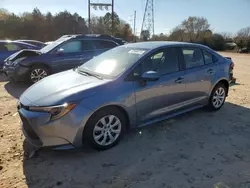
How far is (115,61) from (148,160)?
175cm

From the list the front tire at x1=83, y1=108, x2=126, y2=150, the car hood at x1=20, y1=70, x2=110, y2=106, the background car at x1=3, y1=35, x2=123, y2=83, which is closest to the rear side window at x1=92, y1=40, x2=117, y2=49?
the background car at x1=3, y1=35, x2=123, y2=83

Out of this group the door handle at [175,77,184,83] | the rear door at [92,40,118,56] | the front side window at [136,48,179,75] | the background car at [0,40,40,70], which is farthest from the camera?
the background car at [0,40,40,70]

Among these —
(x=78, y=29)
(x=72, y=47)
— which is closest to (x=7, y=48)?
(x=72, y=47)

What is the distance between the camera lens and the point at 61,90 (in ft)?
10.9

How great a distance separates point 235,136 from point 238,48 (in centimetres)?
3521

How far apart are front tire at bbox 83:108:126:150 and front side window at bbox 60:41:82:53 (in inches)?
195

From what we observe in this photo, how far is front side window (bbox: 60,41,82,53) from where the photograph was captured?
7761mm

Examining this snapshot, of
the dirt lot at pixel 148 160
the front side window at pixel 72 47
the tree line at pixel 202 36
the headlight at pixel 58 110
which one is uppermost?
the tree line at pixel 202 36

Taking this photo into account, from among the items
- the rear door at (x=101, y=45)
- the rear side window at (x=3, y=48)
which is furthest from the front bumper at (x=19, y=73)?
the rear side window at (x=3, y=48)

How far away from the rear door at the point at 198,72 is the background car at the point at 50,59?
4.33 meters

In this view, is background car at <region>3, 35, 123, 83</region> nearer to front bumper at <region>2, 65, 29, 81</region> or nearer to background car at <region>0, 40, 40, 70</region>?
front bumper at <region>2, 65, 29, 81</region>

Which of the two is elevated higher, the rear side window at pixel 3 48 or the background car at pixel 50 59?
the rear side window at pixel 3 48

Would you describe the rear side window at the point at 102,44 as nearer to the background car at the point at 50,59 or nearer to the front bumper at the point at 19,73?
the background car at the point at 50,59

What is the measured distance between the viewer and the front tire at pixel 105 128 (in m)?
3.25
